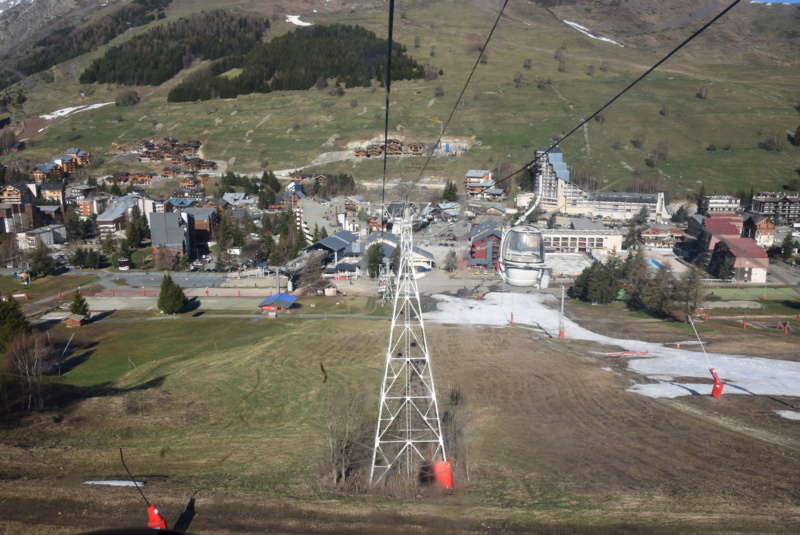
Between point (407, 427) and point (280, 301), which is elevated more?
point (407, 427)

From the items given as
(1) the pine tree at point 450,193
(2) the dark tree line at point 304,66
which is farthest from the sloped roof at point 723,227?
(2) the dark tree line at point 304,66

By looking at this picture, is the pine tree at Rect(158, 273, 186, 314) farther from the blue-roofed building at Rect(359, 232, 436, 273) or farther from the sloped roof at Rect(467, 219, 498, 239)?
the sloped roof at Rect(467, 219, 498, 239)

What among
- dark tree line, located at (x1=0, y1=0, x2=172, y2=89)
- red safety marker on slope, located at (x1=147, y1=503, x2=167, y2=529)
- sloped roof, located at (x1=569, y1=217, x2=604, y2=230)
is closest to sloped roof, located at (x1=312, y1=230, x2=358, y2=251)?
sloped roof, located at (x1=569, y1=217, x2=604, y2=230)

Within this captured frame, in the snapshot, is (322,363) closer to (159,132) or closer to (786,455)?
(786,455)

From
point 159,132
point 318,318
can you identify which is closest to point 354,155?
point 159,132

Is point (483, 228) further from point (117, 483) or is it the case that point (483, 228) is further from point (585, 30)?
point (585, 30)

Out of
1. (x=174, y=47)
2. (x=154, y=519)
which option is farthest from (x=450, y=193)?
(x=174, y=47)

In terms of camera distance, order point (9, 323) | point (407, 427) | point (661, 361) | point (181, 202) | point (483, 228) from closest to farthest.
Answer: point (407, 427), point (661, 361), point (9, 323), point (483, 228), point (181, 202)
